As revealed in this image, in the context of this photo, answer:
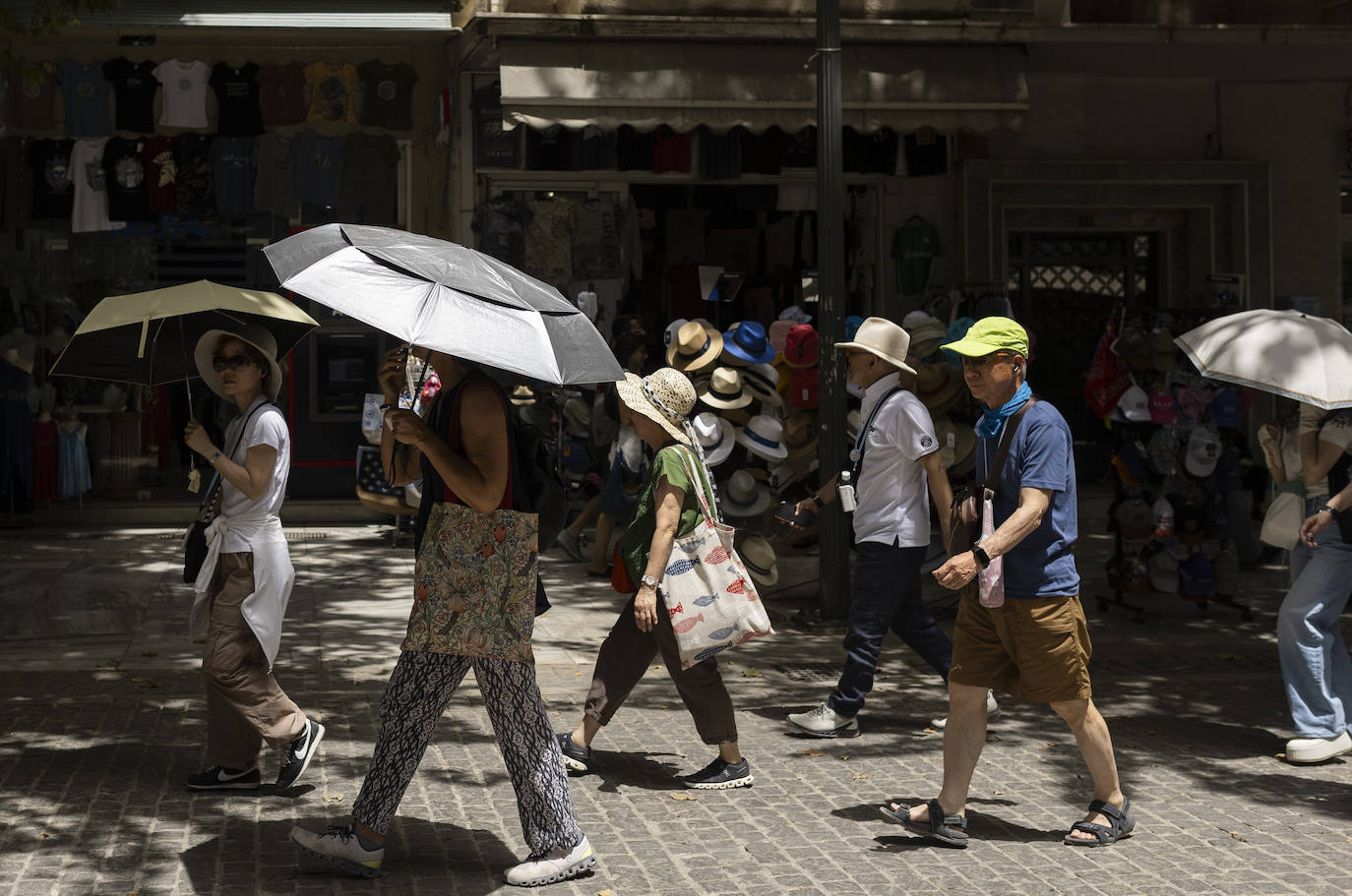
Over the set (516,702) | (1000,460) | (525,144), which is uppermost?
(525,144)

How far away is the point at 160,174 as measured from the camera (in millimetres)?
14797

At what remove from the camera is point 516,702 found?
5.23 meters

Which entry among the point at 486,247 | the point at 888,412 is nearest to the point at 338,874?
the point at 888,412

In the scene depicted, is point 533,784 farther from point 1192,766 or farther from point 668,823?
point 1192,766

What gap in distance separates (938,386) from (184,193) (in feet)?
26.2

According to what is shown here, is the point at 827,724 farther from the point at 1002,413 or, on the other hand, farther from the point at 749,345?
the point at 749,345

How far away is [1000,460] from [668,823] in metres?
1.88

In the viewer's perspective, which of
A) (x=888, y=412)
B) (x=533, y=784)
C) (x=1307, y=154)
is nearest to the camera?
(x=533, y=784)

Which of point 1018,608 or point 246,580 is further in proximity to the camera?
point 246,580

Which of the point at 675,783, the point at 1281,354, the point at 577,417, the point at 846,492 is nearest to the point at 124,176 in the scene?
the point at 577,417

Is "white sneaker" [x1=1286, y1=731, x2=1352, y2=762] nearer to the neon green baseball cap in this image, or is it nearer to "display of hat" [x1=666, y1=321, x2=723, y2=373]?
the neon green baseball cap

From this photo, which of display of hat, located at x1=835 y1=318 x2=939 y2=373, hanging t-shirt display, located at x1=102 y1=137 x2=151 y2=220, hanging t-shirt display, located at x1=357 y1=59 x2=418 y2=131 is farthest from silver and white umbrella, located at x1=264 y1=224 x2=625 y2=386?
hanging t-shirt display, located at x1=102 y1=137 x2=151 y2=220

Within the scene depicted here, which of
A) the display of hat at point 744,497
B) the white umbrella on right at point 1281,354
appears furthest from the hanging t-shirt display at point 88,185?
the white umbrella on right at point 1281,354

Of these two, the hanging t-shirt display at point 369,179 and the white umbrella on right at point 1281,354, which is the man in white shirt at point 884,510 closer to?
the white umbrella on right at point 1281,354
